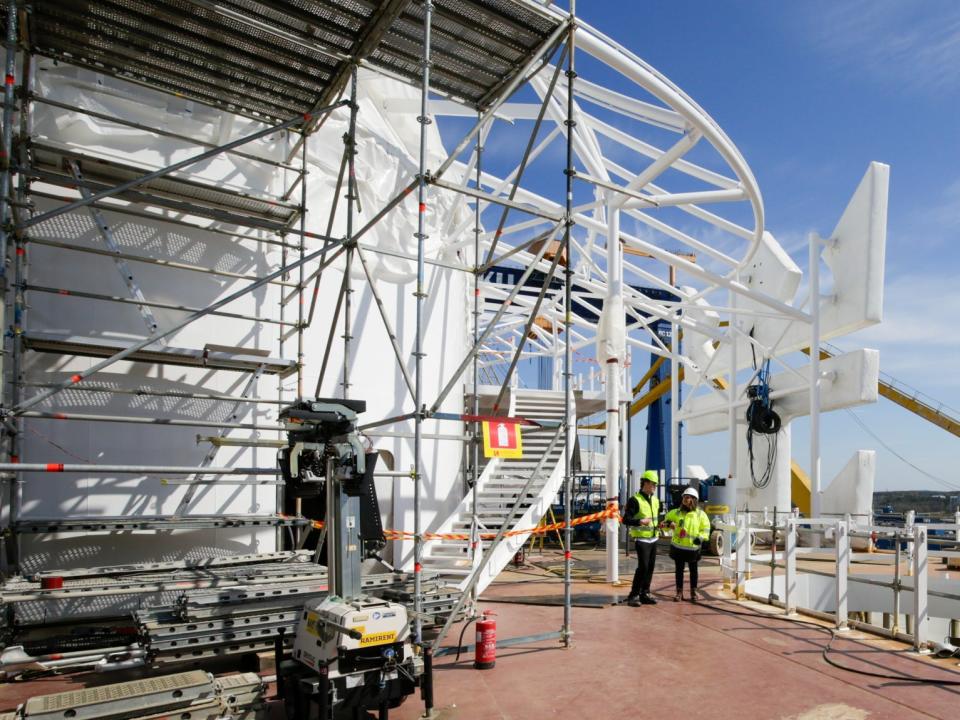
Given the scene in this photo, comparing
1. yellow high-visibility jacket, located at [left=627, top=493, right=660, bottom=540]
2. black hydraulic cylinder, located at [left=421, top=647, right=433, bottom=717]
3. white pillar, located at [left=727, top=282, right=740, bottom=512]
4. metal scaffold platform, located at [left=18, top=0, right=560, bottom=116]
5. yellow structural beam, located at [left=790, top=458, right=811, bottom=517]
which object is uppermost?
metal scaffold platform, located at [left=18, top=0, right=560, bottom=116]

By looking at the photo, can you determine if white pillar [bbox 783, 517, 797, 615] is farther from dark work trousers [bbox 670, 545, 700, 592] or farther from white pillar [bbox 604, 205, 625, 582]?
white pillar [bbox 604, 205, 625, 582]

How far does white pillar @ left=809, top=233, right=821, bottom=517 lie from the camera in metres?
18.2

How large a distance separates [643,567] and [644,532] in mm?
553

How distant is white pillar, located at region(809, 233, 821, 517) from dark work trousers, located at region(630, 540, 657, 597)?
916 cm

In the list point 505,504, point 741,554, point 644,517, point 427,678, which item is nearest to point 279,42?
point 427,678

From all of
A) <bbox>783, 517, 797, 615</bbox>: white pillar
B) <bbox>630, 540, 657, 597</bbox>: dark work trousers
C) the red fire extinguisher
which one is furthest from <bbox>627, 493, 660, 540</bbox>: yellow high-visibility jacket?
the red fire extinguisher

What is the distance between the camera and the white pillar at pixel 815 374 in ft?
59.7

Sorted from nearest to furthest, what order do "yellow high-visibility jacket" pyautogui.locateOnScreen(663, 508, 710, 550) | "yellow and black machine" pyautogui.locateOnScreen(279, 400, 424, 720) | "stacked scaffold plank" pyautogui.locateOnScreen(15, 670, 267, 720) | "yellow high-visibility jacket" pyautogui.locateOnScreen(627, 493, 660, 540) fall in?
"stacked scaffold plank" pyautogui.locateOnScreen(15, 670, 267, 720) < "yellow and black machine" pyautogui.locateOnScreen(279, 400, 424, 720) < "yellow high-visibility jacket" pyautogui.locateOnScreen(627, 493, 660, 540) < "yellow high-visibility jacket" pyautogui.locateOnScreen(663, 508, 710, 550)

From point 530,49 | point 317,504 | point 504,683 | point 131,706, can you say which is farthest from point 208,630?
point 530,49

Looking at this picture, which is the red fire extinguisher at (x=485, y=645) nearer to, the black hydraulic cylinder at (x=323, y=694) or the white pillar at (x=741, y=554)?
the black hydraulic cylinder at (x=323, y=694)

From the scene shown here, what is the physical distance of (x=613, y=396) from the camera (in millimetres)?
13406

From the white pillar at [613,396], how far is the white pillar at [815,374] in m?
7.44

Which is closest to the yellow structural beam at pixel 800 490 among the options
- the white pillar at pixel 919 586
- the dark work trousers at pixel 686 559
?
the dark work trousers at pixel 686 559

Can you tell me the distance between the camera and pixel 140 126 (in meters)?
8.80
